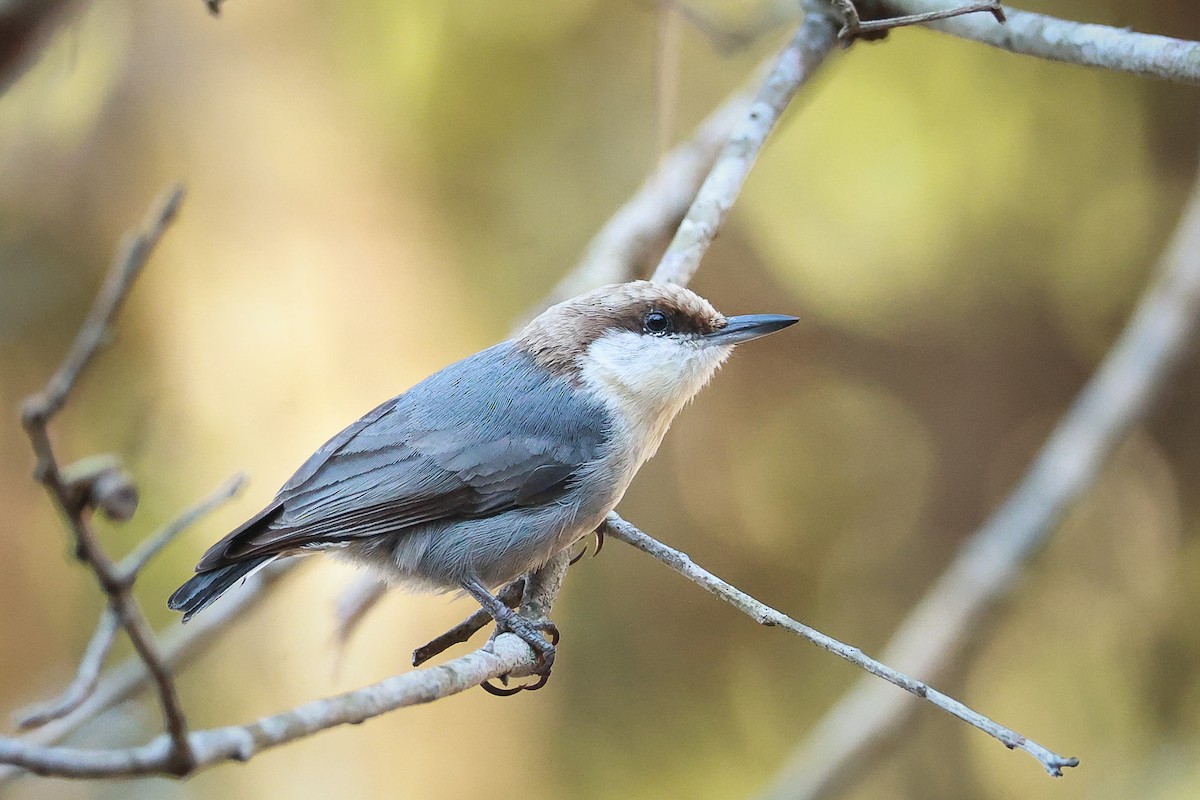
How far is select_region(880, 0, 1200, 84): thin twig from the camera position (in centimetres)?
219

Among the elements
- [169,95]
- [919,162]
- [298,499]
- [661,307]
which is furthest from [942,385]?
[169,95]

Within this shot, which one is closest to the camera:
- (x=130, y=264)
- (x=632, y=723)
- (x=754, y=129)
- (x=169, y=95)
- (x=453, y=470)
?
(x=130, y=264)

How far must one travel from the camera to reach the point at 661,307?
2.90m

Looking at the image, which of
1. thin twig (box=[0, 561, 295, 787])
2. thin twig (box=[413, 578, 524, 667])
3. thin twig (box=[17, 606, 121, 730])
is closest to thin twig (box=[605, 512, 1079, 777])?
thin twig (box=[413, 578, 524, 667])

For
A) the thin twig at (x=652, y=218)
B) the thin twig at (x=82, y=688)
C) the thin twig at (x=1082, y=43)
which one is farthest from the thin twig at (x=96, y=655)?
the thin twig at (x=652, y=218)

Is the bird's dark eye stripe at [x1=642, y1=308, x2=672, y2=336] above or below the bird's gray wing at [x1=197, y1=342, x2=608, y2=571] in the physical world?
above

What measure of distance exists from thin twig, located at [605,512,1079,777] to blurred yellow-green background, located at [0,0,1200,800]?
2.38 m

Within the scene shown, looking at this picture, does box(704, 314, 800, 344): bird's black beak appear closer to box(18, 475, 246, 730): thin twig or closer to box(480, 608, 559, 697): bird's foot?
box(480, 608, 559, 697): bird's foot

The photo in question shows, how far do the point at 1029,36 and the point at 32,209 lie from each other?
422 centimetres

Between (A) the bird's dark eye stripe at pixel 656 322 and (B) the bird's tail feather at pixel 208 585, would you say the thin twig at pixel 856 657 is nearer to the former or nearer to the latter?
(A) the bird's dark eye stripe at pixel 656 322

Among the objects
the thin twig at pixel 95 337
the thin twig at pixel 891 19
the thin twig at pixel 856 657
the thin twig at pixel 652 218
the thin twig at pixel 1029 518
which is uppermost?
the thin twig at pixel 891 19

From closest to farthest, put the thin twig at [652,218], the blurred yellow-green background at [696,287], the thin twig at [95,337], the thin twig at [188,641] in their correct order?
the thin twig at [95,337], the thin twig at [188,641], the thin twig at [652,218], the blurred yellow-green background at [696,287]

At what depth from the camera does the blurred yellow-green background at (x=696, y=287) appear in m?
4.53

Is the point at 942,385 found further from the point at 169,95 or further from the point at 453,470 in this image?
the point at 169,95
